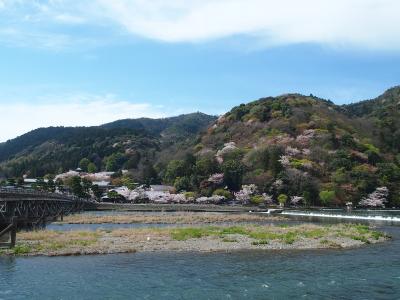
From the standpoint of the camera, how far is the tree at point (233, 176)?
4695 inches

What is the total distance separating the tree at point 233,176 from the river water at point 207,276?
82174 mm

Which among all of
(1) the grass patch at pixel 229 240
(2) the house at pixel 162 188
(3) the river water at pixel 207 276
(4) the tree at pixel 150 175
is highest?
(4) the tree at pixel 150 175

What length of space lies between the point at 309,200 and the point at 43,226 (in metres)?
66.7

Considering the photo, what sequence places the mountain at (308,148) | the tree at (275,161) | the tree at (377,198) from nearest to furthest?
the tree at (377,198)
the mountain at (308,148)
the tree at (275,161)

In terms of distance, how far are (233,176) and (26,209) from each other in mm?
68514

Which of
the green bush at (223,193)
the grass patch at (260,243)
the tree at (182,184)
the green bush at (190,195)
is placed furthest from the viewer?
the tree at (182,184)

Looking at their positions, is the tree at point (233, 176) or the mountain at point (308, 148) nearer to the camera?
the mountain at point (308, 148)

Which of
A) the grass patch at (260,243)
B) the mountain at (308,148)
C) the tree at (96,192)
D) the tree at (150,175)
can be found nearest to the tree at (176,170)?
the mountain at (308,148)

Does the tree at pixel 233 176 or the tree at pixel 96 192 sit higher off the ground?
the tree at pixel 233 176

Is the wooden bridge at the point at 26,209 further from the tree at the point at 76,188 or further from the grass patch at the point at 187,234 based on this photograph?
the tree at the point at 76,188

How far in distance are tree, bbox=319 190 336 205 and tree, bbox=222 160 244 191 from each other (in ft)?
71.4

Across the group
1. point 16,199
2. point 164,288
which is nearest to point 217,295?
point 164,288

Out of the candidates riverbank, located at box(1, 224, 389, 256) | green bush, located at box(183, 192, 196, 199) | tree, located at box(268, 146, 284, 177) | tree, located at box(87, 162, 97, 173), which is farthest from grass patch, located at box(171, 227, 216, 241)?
tree, located at box(87, 162, 97, 173)

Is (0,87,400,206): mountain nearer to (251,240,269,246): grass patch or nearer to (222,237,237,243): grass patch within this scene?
(222,237,237,243): grass patch
